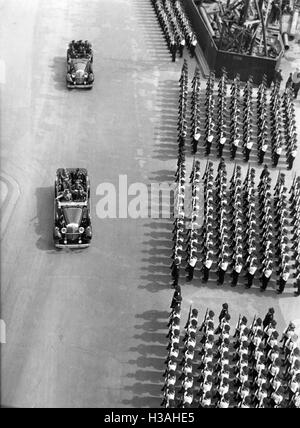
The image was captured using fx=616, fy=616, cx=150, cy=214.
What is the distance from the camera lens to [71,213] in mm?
17062

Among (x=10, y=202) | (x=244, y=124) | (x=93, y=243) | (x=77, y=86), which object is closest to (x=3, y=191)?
(x=10, y=202)

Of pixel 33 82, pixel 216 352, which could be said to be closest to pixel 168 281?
pixel 216 352

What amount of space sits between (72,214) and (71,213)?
52mm

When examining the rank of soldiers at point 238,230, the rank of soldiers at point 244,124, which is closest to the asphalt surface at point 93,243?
the rank of soldiers at point 238,230

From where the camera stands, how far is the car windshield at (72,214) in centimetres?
1688

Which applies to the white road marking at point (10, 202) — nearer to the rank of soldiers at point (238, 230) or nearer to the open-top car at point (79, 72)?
the rank of soldiers at point (238, 230)

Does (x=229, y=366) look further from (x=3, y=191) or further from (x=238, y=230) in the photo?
(x=3, y=191)

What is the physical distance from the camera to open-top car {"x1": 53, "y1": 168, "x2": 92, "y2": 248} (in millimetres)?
16753

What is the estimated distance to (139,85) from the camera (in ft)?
80.6

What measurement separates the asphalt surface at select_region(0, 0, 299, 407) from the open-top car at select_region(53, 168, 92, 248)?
0.47 meters

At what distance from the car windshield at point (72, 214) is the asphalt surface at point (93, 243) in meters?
0.92

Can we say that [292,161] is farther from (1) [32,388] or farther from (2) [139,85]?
(1) [32,388]

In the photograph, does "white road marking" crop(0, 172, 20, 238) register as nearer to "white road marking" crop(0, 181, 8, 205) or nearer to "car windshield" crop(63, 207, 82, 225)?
"white road marking" crop(0, 181, 8, 205)
